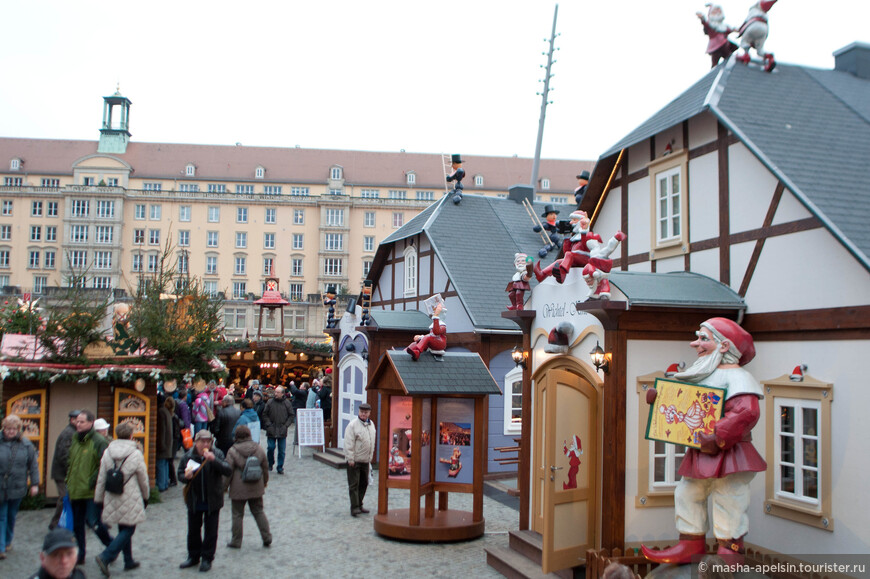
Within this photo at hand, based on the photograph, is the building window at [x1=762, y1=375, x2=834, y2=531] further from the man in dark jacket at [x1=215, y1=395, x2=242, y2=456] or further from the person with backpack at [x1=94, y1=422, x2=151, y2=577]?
the man in dark jacket at [x1=215, y1=395, x2=242, y2=456]

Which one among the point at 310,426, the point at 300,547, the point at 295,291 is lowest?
the point at 300,547

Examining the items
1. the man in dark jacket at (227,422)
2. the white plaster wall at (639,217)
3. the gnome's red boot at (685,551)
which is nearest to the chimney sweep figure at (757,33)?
the white plaster wall at (639,217)

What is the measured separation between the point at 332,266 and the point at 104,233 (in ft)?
66.2

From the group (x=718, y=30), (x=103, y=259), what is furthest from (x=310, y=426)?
(x=103, y=259)

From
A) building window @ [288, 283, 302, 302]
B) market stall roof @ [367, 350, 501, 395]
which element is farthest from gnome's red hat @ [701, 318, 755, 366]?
building window @ [288, 283, 302, 302]

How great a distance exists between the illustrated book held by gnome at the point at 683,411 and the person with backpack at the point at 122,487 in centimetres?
539

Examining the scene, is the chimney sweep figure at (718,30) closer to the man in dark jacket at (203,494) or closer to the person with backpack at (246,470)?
the person with backpack at (246,470)

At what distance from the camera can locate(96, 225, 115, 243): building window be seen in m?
64.8

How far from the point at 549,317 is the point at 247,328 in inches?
2178

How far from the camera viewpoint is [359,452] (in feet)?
37.7

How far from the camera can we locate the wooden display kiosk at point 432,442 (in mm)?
10281

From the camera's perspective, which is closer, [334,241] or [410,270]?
[410,270]

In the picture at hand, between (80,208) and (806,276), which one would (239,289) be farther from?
(806,276)

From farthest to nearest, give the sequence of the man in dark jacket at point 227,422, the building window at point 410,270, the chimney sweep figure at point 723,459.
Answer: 1. the building window at point 410,270
2. the man in dark jacket at point 227,422
3. the chimney sweep figure at point 723,459
